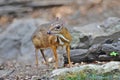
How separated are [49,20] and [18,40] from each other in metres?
1.60

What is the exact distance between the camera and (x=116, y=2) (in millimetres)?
15109

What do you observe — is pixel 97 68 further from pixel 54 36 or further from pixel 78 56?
pixel 78 56

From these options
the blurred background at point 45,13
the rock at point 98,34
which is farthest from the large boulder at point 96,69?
the blurred background at point 45,13

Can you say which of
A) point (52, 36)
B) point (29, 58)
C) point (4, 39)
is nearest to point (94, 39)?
point (52, 36)

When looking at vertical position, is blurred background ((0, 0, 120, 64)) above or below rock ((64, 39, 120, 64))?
above

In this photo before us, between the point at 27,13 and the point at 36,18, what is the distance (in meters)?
0.69

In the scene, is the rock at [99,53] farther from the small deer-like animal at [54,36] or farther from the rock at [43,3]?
the rock at [43,3]

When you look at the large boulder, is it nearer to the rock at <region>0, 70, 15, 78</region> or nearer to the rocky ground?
the rocky ground

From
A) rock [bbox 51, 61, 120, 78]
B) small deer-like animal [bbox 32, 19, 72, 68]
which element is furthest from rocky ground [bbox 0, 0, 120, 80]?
small deer-like animal [bbox 32, 19, 72, 68]

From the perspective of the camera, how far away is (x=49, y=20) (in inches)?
587

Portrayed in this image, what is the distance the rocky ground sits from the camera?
8.74m

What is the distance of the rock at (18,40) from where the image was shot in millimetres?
12955

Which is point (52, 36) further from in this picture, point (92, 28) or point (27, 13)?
point (27, 13)

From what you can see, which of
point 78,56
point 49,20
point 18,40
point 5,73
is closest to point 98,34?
point 78,56
